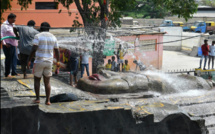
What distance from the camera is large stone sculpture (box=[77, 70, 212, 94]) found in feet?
30.7

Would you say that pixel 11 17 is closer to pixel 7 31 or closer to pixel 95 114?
pixel 7 31

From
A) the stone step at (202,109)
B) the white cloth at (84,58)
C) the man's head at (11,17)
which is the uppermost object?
the man's head at (11,17)

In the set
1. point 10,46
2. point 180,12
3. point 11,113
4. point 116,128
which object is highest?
point 180,12

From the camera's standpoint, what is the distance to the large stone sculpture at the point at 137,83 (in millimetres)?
9344

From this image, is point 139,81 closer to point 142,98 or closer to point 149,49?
point 142,98

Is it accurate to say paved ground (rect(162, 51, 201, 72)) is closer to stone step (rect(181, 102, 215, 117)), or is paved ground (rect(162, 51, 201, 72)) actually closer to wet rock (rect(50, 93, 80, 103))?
stone step (rect(181, 102, 215, 117))

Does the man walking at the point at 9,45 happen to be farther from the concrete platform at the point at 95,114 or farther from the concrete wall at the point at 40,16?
the concrete wall at the point at 40,16

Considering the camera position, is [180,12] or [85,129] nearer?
[85,129]

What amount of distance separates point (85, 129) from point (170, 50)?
22788 millimetres

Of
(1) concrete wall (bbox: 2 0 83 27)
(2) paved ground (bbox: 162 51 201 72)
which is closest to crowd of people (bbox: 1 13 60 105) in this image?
(1) concrete wall (bbox: 2 0 83 27)

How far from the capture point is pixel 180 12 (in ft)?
43.2

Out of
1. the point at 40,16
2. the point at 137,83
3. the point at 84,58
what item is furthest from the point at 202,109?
the point at 40,16

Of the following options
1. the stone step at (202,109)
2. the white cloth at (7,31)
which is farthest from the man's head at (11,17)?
the stone step at (202,109)

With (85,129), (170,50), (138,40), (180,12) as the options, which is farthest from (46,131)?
(170,50)
